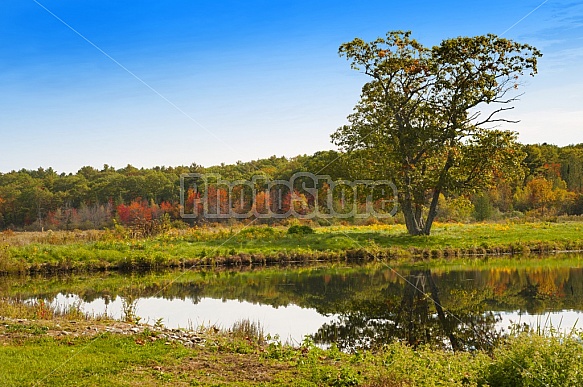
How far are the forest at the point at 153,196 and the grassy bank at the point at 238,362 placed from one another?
41.1m

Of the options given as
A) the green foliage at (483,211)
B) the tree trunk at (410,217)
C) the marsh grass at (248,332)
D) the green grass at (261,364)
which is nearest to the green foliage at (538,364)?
the green grass at (261,364)

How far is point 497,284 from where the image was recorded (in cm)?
2028

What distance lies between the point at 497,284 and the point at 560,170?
2351 inches

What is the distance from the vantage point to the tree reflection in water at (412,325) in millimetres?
11992

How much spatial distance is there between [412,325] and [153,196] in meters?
55.9

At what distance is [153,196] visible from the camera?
217 ft

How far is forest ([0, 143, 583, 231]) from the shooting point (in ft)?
185

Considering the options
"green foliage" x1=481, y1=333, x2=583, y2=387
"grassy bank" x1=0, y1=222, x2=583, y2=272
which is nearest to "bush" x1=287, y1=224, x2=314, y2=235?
"grassy bank" x1=0, y1=222, x2=583, y2=272

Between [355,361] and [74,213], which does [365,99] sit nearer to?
[355,361]

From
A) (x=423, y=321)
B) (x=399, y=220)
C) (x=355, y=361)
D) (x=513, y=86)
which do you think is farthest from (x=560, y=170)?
(x=355, y=361)

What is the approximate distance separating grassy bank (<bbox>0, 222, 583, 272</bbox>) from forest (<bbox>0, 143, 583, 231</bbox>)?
1584 cm

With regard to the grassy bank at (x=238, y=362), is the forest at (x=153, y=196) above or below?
above

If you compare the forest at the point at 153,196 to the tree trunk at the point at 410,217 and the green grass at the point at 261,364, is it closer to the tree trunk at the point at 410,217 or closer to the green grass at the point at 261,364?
the tree trunk at the point at 410,217

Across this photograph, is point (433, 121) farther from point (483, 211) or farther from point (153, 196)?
point (153, 196)
